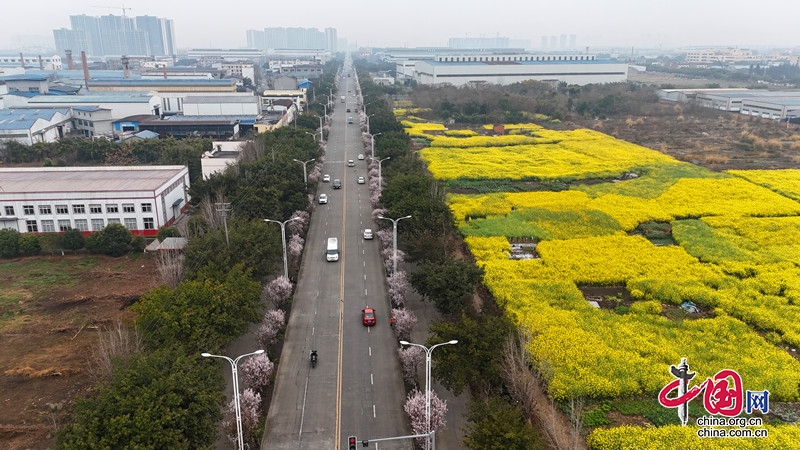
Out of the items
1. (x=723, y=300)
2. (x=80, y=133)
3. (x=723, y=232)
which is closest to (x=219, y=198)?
(x=723, y=300)

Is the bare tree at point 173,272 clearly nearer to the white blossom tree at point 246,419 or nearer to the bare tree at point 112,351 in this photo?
the bare tree at point 112,351

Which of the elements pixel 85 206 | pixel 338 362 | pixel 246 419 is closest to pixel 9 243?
pixel 85 206

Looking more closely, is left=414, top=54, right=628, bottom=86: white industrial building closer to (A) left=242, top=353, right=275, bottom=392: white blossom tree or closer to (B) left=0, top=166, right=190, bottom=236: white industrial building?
(B) left=0, top=166, right=190, bottom=236: white industrial building

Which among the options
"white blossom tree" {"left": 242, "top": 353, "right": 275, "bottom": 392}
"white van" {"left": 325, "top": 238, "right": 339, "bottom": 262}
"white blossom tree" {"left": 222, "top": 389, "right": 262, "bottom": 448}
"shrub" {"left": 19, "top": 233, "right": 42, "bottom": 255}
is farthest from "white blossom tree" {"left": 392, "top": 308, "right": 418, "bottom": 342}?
"shrub" {"left": 19, "top": 233, "right": 42, "bottom": 255}

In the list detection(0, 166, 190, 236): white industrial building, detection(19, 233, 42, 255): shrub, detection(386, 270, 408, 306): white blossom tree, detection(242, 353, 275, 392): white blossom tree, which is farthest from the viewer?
detection(0, 166, 190, 236): white industrial building

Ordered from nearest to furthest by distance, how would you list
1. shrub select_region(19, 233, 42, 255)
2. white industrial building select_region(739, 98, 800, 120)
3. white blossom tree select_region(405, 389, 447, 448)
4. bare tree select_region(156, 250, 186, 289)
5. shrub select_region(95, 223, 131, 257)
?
white blossom tree select_region(405, 389, 447, 448), bare tree select_region(156, 250, 186, 289), shrub select_region(19, 233, 42, 255), shrub select_region(95, 223, 131, 257), white industrial building select_region(739, 98, 800, 120)

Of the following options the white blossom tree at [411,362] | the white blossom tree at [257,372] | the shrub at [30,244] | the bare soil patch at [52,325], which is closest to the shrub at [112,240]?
the bare soil patch at [52,325]

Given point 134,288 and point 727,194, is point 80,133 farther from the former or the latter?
point 727,194

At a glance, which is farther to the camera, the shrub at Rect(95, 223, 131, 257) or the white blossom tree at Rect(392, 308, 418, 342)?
the shrub at Rect(95, 223, 131, 257)
